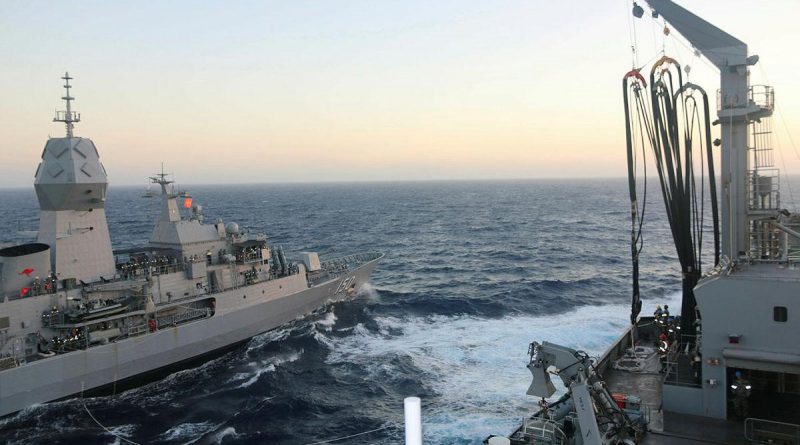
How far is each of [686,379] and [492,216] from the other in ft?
280

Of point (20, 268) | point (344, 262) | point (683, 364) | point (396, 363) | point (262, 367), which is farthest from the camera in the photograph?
point (344, 262)

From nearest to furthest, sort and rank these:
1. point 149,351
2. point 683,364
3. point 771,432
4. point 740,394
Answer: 1. point 771,432
2. point 740,394
3. point 683,364
4. point 149,351

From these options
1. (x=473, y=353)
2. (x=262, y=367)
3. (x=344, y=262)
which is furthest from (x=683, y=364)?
(x=344, y=262)

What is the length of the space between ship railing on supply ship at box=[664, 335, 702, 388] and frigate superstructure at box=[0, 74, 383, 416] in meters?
20.2

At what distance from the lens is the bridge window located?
12.5m

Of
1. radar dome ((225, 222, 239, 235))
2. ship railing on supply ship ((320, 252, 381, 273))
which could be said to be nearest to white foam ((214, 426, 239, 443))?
radar dome ((225, 222, 239, 235))

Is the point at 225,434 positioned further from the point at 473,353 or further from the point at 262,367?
the point at 473,353

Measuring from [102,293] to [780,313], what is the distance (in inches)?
996

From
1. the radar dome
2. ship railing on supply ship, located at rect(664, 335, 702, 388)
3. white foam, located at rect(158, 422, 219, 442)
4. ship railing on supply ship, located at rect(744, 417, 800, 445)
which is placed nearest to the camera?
ship railing on supply ship, located at rect(744, 417, 800, 445)

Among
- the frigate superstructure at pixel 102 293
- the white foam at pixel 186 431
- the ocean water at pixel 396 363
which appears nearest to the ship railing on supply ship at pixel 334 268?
the ocean water at pixel 396 363

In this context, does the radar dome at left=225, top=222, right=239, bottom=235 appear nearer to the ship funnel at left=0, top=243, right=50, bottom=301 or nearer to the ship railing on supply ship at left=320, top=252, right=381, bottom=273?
the ship railing on supply ship at left=320, top=252, right=381, bottom=273

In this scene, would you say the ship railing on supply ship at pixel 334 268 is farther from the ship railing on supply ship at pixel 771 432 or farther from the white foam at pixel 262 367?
the ship railing on supply ship at pixel 771 432

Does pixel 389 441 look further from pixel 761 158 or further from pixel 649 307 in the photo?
pixel 649 307

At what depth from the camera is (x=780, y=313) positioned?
12602mm
